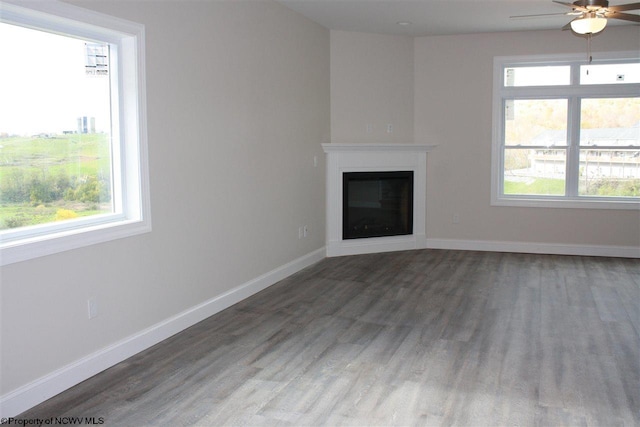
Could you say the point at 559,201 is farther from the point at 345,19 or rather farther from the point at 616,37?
the point at 345,19

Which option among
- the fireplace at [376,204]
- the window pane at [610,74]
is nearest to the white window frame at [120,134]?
the fireplace at [376,204]

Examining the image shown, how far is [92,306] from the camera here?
339 centimetres

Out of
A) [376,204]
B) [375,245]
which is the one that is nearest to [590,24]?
[376,204]

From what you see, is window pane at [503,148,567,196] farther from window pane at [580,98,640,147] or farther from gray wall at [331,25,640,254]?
window pane at [580,98,640,147]

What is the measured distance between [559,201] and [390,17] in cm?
305

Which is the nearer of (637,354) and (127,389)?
(127,389)

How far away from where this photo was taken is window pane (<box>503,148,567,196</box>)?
722 centimetres

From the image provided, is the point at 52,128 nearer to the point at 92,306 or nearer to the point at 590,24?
the point at 92,306

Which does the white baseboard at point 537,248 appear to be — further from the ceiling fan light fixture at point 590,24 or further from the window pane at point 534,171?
the ceiling fan light fixture at point 590,24

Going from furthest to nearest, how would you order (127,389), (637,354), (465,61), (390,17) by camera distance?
(465,61)
(390,17)
(637,354)
(127,389)

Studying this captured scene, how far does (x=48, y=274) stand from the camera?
307cm

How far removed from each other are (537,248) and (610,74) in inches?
87.2

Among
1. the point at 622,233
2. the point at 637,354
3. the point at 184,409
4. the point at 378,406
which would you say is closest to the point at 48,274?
the point at 184,409

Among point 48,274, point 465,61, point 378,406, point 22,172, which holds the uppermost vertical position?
point 465,61
